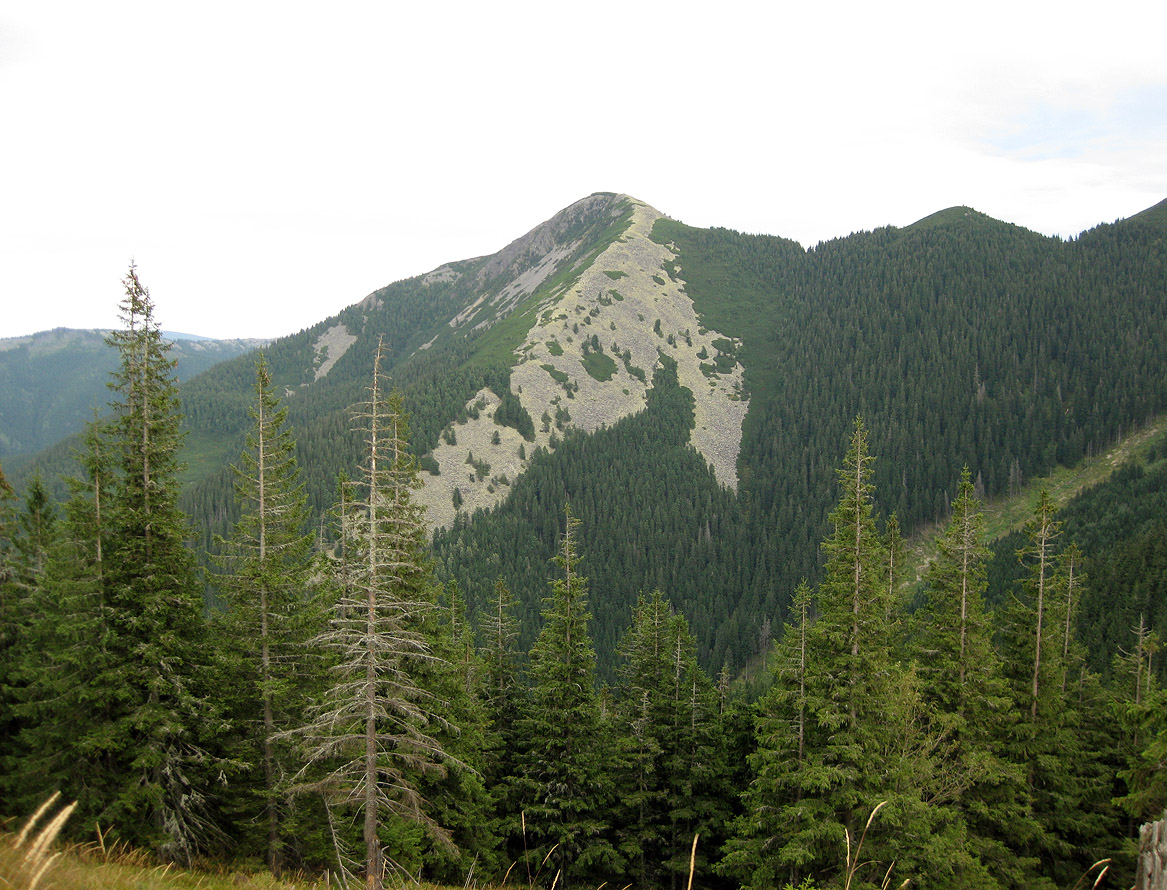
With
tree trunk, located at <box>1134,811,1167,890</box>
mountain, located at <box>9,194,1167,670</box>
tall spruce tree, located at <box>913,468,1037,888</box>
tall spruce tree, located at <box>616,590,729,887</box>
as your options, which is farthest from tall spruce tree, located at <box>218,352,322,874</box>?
mountain, located at <box>9,194,1167,670</box>

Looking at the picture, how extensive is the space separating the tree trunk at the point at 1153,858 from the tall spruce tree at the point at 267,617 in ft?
64.3

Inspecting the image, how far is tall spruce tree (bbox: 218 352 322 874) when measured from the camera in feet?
65.7

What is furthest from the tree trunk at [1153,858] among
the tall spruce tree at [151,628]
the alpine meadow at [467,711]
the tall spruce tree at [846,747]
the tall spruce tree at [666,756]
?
the tall spruce tree at [666,756]

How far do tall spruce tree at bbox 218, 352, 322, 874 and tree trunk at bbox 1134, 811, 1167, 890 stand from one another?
19.6 m

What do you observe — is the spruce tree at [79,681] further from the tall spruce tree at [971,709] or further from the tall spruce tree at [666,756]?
the tall spruce tree at [971,709]

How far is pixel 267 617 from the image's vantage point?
2066 cm

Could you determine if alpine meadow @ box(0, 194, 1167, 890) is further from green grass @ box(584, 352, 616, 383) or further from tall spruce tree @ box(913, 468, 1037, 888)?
green grass @ box(584, 352, 616, 383)

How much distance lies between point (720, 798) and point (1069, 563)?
24.7 m

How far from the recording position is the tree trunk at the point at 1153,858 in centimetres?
512

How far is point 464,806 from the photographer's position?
24.5 metres

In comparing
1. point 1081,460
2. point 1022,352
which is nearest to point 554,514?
point 1081,460

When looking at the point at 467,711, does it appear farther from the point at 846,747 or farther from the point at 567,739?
the point at 846,747

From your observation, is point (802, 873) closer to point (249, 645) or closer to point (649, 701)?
point (649, 701)

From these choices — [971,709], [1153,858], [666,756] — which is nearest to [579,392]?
[666,756]
